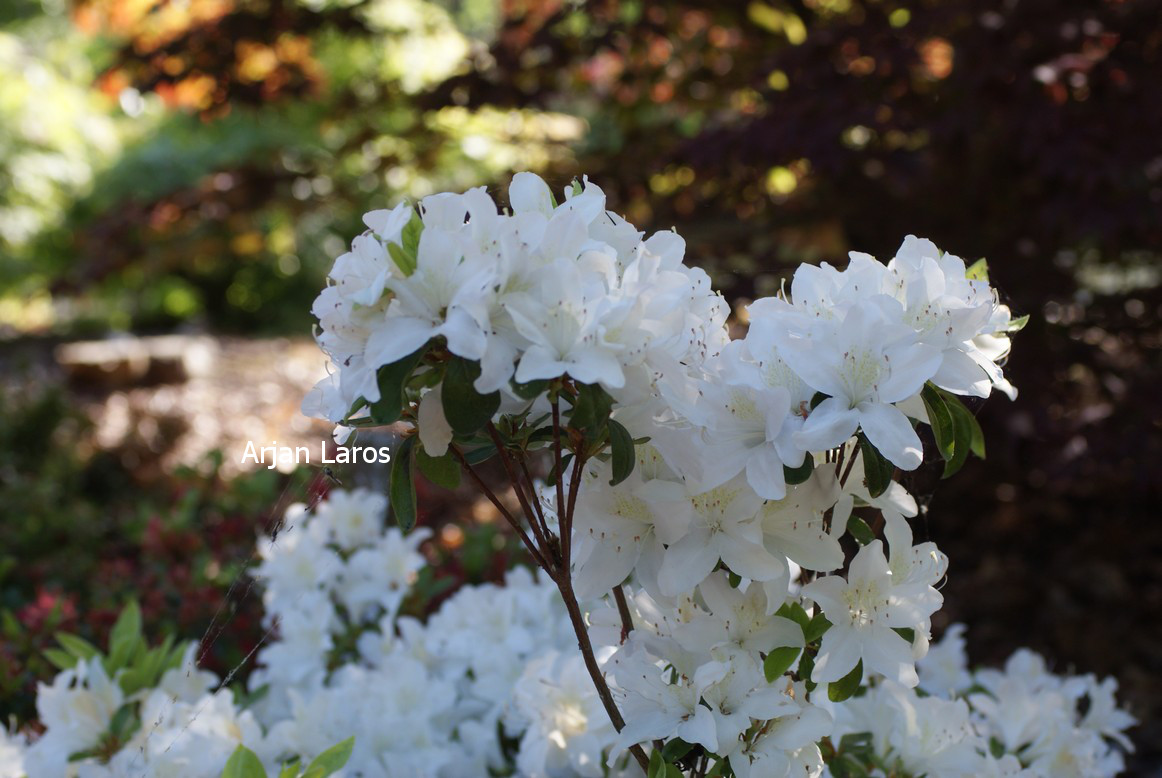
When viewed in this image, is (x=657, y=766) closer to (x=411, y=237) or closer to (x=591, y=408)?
(x=591, y=408)

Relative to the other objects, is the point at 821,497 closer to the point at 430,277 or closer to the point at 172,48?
the point at 430,277

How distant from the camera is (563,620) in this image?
1.79 metres

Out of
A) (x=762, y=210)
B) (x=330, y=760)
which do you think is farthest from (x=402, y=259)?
(x=762, y=210)

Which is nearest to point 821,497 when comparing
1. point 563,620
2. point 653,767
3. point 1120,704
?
point 653,767

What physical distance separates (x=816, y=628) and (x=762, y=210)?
2.47 metres

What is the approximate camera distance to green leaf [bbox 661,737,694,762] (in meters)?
1.04

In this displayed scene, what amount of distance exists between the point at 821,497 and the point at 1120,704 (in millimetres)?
2137

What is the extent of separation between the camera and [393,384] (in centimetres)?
81

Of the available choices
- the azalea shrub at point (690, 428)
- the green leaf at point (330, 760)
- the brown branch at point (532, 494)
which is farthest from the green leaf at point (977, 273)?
the green leaf at point (330, 760)

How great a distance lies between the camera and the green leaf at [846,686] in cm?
99

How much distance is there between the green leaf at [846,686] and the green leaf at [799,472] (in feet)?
0.72

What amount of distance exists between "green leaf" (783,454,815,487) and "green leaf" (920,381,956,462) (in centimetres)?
12

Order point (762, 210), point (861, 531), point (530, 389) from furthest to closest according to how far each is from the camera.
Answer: point (762, 210) → point (861, 531) → point (530, 389)

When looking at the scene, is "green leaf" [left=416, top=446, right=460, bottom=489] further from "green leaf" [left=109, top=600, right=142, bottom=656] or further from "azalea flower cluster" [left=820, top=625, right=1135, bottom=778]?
"green leaf" [left=109, top=600, right=142, bottom=656]
